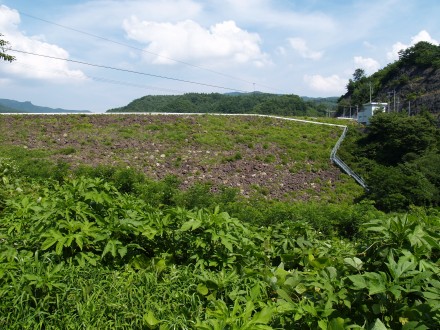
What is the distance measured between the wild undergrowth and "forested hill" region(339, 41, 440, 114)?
94.5ft

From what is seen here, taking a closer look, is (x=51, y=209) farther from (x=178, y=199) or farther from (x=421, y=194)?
(x=421, y=194)

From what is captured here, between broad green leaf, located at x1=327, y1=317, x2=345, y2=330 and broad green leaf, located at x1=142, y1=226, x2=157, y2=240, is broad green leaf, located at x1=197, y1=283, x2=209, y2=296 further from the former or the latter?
broad green leaf, located at x1=327, y1=317, x2=345, y2=330

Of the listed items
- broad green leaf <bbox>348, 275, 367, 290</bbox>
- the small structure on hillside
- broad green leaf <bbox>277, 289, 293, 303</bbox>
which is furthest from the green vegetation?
broad green leaf <bbox>348, 275, 367, 290</bbox>

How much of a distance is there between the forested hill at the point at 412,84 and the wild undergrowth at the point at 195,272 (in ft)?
94.5

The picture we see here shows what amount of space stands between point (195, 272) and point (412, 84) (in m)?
41.3

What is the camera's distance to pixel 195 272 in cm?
261

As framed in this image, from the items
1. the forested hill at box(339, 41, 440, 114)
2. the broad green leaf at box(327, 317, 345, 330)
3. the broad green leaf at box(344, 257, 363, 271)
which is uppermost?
the forested hill at box(339, 41, 440, 114)

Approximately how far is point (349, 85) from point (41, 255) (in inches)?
2578

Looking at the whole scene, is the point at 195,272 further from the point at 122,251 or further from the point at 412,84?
the point at 412,84

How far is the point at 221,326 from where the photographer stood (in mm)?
1792

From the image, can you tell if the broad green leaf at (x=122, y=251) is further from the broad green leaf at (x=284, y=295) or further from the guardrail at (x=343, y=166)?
the guardrail at (x=343, y=166)

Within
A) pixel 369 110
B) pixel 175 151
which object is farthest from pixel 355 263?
pixel 369 110

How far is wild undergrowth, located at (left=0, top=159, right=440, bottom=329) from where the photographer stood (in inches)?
74.5

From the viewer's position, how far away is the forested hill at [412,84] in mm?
31500
